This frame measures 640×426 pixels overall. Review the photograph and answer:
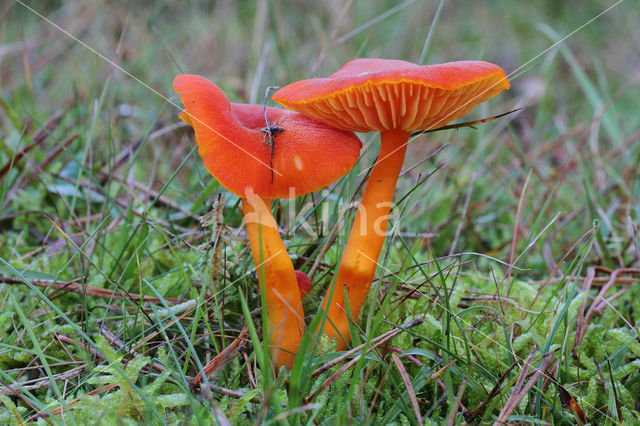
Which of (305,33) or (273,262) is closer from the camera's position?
(273,262)

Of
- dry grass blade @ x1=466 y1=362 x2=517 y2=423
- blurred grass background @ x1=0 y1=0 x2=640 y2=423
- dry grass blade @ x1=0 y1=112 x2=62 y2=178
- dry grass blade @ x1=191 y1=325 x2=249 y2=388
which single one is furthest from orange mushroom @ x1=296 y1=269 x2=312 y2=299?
dry grass blade @ x1=0 y1=112 x2=62 y2=178

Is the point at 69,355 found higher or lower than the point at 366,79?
lower

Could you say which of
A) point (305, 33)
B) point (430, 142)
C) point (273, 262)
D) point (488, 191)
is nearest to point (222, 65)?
point (305, 33)

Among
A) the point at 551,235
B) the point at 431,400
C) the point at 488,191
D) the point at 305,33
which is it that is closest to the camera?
the point at 431,400

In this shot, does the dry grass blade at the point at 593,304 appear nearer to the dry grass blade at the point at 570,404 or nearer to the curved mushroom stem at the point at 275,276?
the dry grass blade at the point at 570,404

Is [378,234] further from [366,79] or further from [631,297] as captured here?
[631,297]

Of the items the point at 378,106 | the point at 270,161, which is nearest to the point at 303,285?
the point at 270,161

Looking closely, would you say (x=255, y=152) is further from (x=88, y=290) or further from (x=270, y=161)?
(x=88, y=290)
